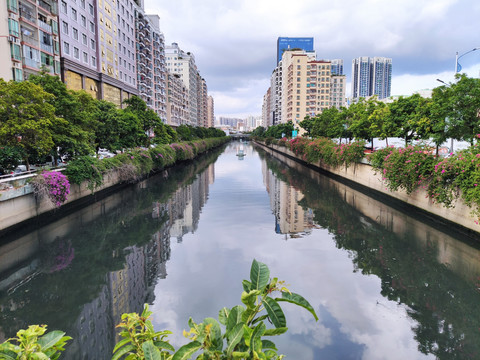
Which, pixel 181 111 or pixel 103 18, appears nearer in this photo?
pixel 103 18

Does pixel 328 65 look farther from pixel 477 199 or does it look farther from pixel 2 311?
pixel 2 311

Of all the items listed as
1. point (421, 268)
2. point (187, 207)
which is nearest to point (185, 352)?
point (421, 268)

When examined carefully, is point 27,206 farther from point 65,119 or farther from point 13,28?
point 13,28

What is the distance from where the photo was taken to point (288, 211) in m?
18.7

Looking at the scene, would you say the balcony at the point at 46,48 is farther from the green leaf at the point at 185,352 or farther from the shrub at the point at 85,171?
the green leaf at the point at 185,352

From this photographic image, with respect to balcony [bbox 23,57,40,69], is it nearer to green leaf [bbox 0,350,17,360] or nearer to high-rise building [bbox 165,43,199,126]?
green leaf [bbox 0,350,17,360]

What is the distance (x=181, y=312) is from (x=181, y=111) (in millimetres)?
102765

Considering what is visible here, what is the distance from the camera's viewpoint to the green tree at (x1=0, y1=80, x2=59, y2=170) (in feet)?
48.6

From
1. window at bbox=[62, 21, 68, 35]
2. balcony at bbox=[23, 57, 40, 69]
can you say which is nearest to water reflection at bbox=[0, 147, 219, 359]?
balcony at bbox=[23, 57, 40, 69]

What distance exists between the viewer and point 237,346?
213cm

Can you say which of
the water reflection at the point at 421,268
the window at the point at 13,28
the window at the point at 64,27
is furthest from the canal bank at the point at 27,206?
the window at the point at 64,27

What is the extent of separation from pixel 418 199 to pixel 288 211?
6.93 m

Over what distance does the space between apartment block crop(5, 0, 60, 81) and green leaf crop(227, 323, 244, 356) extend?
32475 mm

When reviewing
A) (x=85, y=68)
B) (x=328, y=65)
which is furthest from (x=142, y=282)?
(x=328, y=65)
